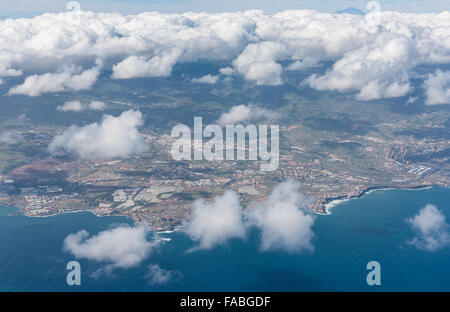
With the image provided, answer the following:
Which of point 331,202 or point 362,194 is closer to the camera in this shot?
point 331,202

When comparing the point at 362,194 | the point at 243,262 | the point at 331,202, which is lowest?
the point at 243,262

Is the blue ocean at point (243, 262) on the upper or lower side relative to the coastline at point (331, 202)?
lower

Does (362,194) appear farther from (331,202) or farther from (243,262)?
(243,262)

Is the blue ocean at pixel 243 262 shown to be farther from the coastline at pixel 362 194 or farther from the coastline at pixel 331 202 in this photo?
the coastline at pixel 362 194

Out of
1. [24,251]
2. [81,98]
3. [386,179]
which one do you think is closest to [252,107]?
[81,98]

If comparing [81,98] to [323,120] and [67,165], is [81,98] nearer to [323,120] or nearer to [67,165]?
[67,165]

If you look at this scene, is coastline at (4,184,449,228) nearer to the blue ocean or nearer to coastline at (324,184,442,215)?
coastline at (324,184,442,215)

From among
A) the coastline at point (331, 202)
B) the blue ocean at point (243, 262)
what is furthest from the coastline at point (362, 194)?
the blue ocean at point (243, 262)

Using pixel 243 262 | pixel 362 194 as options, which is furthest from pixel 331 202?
pixel 243 262

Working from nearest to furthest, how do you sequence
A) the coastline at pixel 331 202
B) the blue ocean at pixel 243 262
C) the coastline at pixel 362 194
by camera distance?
1. the blue ocean at pixel 243 262
2. the coastline at pixel 331 202
3. the coastline at pixel 362 194
